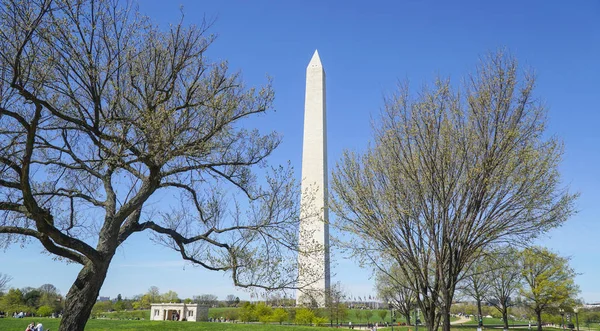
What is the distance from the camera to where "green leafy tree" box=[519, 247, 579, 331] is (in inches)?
1446

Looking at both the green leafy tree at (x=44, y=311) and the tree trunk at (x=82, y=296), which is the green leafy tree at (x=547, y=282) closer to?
the tree trunk at (x=82, y=296)

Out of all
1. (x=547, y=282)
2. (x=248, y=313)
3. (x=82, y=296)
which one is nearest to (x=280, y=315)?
(x=248, y=313)

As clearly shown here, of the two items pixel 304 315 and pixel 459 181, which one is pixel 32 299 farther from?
pixel 459 181

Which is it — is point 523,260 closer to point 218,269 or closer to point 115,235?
point 218,269

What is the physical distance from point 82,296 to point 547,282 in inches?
1530

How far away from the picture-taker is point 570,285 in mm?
38500

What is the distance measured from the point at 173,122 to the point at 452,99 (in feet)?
27.2

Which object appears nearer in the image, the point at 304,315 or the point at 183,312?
the point at 304,315

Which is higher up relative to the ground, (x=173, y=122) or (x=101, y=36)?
(x=101, y=36)

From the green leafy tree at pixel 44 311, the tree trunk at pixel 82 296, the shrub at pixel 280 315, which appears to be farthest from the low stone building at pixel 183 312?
the tree trunk at pixel 82 296

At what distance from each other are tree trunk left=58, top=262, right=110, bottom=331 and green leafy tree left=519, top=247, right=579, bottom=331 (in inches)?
1425

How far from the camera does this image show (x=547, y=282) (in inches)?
1438

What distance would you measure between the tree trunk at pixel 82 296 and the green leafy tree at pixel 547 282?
36.2 m

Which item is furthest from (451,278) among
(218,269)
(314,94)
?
(314,94)
